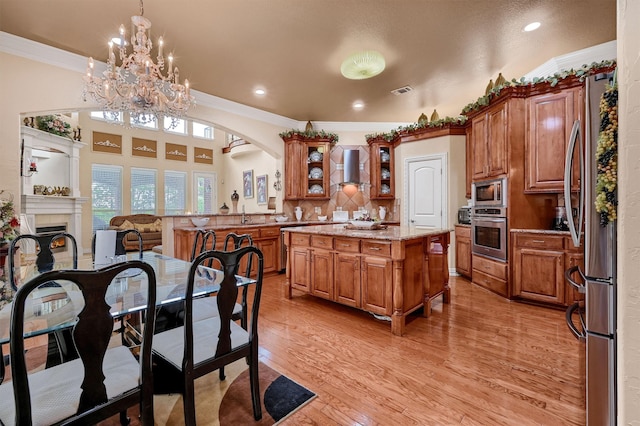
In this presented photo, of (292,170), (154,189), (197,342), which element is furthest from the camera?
(154,189)

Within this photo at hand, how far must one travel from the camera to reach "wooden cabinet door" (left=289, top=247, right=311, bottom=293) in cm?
349

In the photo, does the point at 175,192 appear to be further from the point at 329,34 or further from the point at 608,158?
the point at 608,158

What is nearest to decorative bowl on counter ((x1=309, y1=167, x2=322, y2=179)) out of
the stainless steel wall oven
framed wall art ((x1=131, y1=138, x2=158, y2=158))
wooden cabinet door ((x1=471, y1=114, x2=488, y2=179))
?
wooden cabinet door ((x1=471, y1=114, x2=488, y2=179))

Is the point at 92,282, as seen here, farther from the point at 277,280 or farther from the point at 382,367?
the point at 277,280

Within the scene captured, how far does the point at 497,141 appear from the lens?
12.2 ft

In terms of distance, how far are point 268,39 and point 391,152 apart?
11.6 ft

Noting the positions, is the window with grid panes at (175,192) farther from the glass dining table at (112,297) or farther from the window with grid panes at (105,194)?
the glass dining table at (112,297)

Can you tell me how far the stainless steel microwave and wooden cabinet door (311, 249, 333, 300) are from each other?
232 centimetres

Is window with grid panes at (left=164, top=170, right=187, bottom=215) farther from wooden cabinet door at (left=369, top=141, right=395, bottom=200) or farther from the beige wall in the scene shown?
the beige wall

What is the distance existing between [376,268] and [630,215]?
1971mm

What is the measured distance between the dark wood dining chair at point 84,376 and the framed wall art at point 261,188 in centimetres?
734

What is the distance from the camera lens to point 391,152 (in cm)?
594

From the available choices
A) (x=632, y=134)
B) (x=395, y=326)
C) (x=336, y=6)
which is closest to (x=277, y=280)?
(x=395, y=326)

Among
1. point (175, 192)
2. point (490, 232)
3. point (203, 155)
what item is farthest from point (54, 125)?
point (490, 232)
